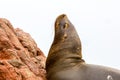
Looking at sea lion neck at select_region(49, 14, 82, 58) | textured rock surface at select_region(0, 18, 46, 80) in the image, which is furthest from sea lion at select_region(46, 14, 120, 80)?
textured rock surface at select_region(0, 18, 46, 80)

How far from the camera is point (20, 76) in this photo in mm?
10820

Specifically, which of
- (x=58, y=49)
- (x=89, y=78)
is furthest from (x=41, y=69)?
(x=89, y=78)

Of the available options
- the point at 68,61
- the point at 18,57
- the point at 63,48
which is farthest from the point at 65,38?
the point at 18,57

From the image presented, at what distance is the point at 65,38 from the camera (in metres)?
12.2

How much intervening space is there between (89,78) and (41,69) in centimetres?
143

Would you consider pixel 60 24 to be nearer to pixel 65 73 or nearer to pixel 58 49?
pixel 58 49

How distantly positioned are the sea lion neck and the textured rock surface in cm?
70

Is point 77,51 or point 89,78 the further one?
point 77,51

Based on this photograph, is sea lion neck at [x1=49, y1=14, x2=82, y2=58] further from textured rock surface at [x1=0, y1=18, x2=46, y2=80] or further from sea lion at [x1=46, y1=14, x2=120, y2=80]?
textured rock surface at [x1=0, y1=18, x2=46, y2=80]

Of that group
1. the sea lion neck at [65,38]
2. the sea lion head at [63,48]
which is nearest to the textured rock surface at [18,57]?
the sea lion head at [63,48]

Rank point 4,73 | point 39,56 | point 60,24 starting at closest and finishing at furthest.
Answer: point 4,73 < point 60,24 < point 39,56

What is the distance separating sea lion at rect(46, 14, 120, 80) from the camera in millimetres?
11188

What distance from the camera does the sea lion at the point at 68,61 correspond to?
11188 mm

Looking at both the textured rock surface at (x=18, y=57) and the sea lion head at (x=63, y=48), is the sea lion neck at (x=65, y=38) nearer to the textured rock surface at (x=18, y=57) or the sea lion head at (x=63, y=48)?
the sea lion head at (x=63, y=48)
